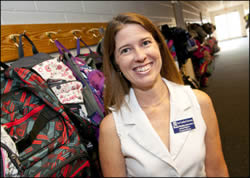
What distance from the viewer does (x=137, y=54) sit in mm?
931

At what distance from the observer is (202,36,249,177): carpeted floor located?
2104 millimetres

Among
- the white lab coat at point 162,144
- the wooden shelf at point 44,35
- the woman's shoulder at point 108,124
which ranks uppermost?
the wooden shelf at point 44,35

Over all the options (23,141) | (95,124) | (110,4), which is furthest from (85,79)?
(110,4)

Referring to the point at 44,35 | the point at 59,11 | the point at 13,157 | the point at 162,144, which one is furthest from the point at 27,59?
the point at 162,144

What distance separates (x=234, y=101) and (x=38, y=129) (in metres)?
3.14

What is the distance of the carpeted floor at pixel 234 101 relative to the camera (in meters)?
2.10

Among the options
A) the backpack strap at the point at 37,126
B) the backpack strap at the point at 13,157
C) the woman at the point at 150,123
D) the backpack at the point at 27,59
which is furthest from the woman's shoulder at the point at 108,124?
the backpack at the point at 27,59

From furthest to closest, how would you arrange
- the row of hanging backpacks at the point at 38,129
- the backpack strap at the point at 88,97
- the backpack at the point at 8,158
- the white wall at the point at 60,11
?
1. the white wall at the point at 60,11
2. the backpack strap at the point at 88,97
3. the row of hanging backpacks at the point at 38,129
4. the backpack at the point at 8,158

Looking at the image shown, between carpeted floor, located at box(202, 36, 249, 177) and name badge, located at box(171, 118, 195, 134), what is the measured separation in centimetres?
144

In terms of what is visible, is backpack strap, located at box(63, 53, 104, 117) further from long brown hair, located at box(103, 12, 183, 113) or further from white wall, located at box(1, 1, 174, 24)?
white wall, located at box(1, 1, 174, 24)

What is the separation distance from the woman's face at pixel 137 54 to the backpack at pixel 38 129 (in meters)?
0.43

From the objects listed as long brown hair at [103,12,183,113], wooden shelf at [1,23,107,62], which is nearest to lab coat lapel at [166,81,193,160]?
long brown hair at [103,12,183,113]

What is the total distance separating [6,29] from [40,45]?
261mm

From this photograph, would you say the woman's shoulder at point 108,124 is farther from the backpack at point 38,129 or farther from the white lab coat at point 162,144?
the backpack at point 38,129
